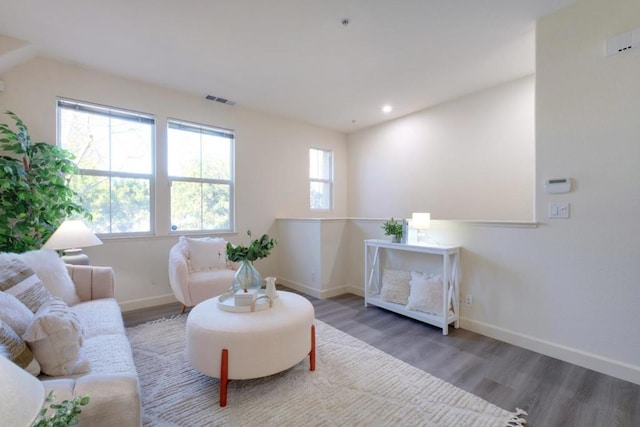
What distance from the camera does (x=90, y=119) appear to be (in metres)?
3.22

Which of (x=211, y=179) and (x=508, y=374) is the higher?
(x=211, y=179)

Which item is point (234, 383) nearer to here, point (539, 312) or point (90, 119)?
point (539, 312)

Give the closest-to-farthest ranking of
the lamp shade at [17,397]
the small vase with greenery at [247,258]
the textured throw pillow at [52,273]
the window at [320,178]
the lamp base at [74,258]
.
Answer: the lamp shade at [17,397]
the textured throw pillow at [52,273]
the small vase with greenery at [247,258]
the lamp base at [74,258]
the window at [320,178]

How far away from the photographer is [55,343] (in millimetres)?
1206

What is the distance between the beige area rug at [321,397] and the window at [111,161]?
1.80 metres

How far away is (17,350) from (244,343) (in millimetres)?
985

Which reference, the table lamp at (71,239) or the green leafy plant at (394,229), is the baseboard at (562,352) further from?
the table lamp at (71,239)

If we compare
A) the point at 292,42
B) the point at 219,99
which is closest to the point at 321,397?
the point at 292,42

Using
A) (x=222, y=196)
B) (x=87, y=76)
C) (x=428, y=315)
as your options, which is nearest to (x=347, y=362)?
(x=428, y=315)

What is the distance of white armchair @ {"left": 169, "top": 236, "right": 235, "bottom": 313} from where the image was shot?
116 inches

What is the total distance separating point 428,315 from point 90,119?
14.2 feet

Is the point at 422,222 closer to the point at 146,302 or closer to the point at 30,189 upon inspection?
the point at 146,302

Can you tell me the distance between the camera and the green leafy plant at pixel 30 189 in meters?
2.49

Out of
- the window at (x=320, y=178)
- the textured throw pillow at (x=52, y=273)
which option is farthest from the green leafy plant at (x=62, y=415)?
the window at (x=320, y=178)
